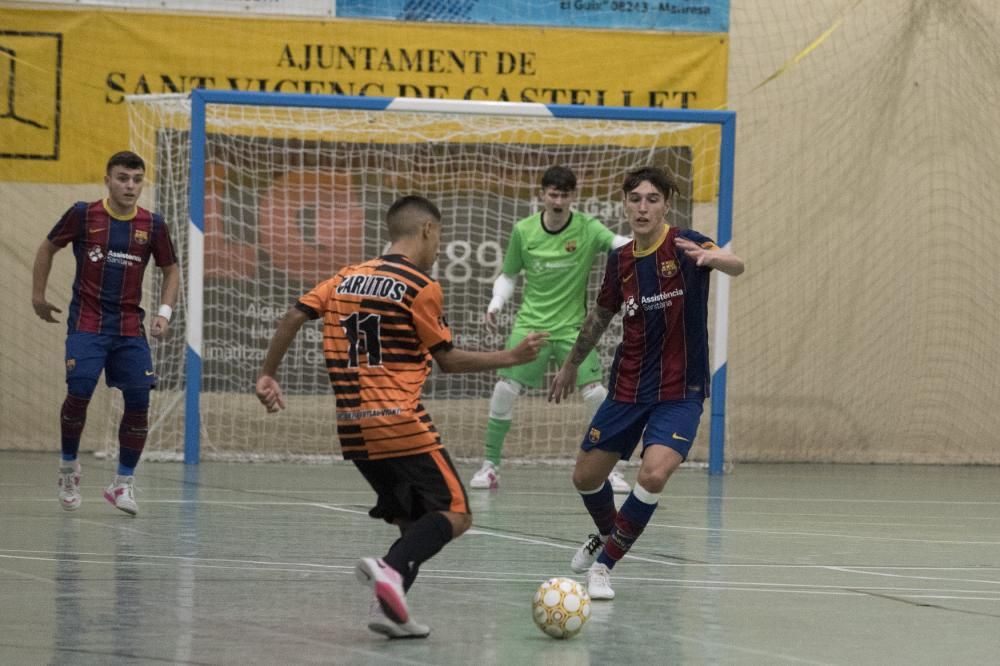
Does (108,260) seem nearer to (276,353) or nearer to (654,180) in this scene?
(654,180)

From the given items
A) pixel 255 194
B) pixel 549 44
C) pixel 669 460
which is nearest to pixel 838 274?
pixel 549 44

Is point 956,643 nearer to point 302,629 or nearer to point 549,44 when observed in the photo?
point 302,629

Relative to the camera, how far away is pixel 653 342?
269 inches

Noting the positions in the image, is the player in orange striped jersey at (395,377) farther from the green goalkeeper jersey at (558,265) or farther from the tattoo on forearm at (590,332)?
the green goalkeeper jersey at (558,265)

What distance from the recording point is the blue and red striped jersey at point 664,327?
6770mm

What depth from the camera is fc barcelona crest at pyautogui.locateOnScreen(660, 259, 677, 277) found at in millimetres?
6848

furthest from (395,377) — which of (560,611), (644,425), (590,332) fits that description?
(590,332)

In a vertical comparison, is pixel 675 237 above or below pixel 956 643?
above

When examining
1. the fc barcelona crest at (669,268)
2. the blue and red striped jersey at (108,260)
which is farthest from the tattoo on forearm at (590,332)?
the blue and red striped jersey at (108,260)

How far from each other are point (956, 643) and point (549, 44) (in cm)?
1054

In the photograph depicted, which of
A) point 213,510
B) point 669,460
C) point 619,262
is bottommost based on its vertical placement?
point 213,510

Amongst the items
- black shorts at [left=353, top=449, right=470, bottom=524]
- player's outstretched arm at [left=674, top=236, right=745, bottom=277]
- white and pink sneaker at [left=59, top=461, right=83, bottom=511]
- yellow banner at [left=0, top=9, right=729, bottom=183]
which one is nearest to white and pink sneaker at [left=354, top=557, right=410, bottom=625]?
black shorts at [left=353, top=449, right=470, bottom=524]

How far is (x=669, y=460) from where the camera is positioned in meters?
6.53

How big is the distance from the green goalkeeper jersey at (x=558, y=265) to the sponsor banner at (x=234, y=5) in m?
4.40
